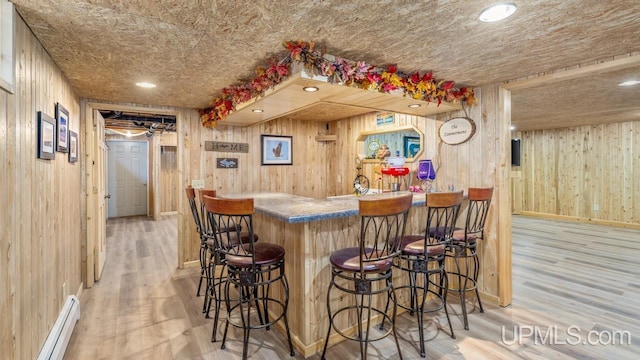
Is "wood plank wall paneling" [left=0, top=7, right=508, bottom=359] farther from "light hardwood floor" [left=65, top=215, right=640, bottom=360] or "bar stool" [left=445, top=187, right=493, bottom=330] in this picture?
"light hardwood floor" [left=65, top=215, right=640, bottom=360]

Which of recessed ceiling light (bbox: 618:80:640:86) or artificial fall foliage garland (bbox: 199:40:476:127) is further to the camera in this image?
recessed ceiling light (bbox: 618:80:640:86)

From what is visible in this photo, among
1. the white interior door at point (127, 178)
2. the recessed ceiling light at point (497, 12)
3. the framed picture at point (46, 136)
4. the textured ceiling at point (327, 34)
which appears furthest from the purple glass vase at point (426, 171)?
the white interior door at point (127, 178)

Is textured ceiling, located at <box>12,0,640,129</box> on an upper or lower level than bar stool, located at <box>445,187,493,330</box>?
upper

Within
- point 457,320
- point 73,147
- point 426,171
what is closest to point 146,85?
point 73,147

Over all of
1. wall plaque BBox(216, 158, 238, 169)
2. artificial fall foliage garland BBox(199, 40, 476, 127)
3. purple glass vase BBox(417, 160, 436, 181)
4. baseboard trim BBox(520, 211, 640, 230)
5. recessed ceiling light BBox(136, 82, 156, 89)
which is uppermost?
recessed ceiling light BBox(136, 82, 156, 89)

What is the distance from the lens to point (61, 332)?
2160 millimetres

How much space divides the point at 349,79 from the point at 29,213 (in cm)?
216

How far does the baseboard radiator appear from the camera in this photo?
193 cm

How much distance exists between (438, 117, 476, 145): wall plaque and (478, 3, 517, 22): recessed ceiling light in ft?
5.06

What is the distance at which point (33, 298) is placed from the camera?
176 cm

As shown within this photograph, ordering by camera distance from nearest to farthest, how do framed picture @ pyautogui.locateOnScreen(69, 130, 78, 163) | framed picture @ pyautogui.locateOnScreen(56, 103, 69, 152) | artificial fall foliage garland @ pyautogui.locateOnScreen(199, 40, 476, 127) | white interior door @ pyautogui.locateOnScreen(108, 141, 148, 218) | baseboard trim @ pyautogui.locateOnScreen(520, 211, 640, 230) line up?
artificial fall foliage garland @ pyautogui.locateOnScreen(199, 40, 476, 127) → framed picture @ pyautogui.locateOnScreen(56, 103, 69, 152) → framed picture @ pyautogui.locateOnScreen(69, 130, 78, 163) → baseboard trim @ pyautogui.locateOnScreen(520, 211, 640, 230) → white interior door @ pyautogui.locateOnScreen(108, 141, 148, 218)

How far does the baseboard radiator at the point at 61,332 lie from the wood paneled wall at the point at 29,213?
46mm

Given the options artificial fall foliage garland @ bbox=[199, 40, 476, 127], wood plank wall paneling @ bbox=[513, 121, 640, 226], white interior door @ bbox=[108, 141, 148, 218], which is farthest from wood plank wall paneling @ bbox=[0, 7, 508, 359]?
wood plank wall paneling @ bbox=[513, 121, 640, 226]

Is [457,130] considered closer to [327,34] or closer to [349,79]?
[349,79]
